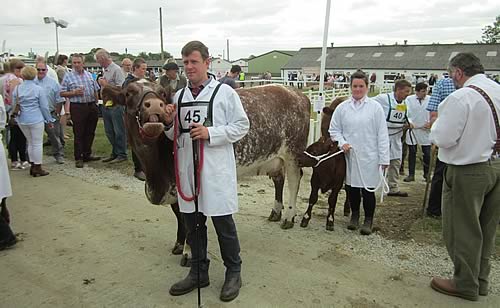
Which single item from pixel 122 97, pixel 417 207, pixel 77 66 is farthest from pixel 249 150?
pixel 77 66

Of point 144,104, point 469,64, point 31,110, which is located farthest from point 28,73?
point 469,64

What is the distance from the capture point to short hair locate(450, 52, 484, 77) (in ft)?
11.7

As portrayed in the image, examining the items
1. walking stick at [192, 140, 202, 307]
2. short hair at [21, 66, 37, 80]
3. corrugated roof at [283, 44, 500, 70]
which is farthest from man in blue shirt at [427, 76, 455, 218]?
corrugated roof at [283, 44, 500, 70]

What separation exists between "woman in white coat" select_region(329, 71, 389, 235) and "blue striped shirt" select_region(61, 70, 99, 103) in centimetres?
586

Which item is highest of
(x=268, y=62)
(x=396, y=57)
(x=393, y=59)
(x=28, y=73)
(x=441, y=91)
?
(x=268, y=62)

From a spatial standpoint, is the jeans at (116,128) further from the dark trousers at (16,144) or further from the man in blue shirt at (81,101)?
the dark trousers at (16,144)

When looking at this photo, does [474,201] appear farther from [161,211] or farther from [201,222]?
[161,211]

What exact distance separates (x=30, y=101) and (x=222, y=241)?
5855 mm

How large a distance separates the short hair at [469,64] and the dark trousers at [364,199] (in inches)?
80.0

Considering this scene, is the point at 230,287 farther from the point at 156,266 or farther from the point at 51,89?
the point at 51,89

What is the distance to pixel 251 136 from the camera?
5.01m

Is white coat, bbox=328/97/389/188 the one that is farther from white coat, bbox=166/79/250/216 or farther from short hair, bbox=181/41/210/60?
short hair, bbox=181/41/210/60

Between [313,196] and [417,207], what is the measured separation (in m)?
2.04

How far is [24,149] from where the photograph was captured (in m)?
8.77
